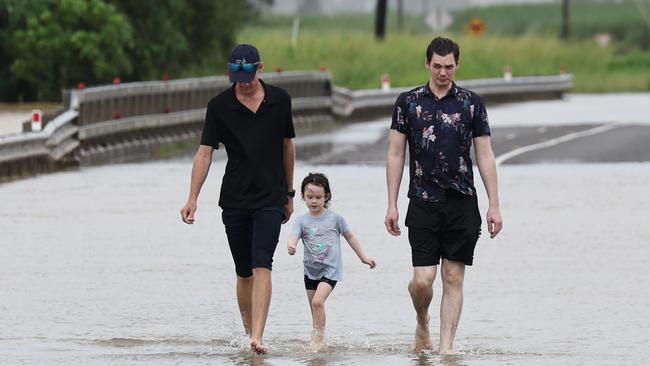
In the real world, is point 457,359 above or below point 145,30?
below

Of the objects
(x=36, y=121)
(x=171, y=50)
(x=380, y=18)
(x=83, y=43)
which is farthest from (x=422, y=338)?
(x=380, y=18)

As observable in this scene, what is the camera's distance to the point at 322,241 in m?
11.0

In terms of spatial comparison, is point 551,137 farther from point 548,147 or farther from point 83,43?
point 83,43

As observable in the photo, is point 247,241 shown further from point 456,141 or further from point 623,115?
point 623,115

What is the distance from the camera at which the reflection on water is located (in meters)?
11.0

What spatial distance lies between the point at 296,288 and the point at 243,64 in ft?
11.8

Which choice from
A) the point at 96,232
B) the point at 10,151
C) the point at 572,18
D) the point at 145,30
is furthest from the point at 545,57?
the point at 572,18

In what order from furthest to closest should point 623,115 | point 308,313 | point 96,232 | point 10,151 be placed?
point 623,115
point 10,151
point 96,232
point 308,313

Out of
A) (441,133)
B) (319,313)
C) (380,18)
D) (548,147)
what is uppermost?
(380,18)

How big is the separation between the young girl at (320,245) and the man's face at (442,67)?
954 millimetres

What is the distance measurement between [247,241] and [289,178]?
0.41m

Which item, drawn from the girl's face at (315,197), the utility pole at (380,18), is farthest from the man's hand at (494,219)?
the utility pole at (380,18)

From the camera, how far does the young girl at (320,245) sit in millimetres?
10906

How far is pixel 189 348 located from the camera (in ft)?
36.5
